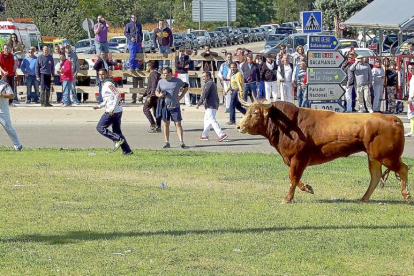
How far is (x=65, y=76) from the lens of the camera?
29.3 m

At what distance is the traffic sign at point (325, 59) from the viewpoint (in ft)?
67.0

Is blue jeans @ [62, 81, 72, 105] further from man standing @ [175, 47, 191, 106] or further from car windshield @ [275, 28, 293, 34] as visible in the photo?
car windshield @ [275, 28, 293, 34]

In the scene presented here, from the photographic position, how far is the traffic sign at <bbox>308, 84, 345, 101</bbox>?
20484mm

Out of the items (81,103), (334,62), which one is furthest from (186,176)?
(81,103)

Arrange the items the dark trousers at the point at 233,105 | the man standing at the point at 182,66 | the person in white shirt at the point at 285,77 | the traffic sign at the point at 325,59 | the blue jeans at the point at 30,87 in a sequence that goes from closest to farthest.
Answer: the traffic sign at the point at 325,59, the dark trousers at the point at 233,105, the person in white shirt at the point at 285,77, the man standing at the point at 182,66, the blue jeans at the point at 30,87

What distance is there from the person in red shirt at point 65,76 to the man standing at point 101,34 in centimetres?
239

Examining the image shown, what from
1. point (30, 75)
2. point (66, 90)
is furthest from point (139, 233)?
point (30, 75)

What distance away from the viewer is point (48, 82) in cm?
2973

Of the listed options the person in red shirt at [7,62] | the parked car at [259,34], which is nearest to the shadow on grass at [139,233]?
the person in red shirt at [7,62]

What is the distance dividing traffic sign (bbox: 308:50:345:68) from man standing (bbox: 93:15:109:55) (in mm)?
12524

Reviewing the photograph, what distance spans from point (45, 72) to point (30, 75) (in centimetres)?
108

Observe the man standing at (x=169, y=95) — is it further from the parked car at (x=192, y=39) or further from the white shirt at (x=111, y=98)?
the parked car at (x=192, y=39)

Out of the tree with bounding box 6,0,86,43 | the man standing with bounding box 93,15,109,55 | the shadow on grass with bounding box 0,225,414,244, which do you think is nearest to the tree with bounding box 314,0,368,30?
the tree with bounding box 6,0,86,43

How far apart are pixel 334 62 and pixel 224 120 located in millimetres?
6949
